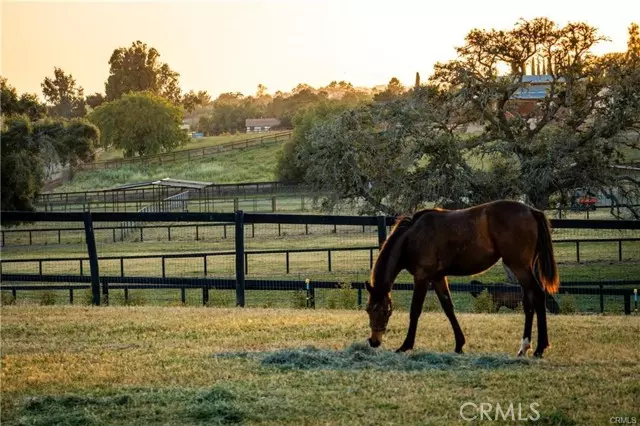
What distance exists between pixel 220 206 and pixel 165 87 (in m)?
97.4

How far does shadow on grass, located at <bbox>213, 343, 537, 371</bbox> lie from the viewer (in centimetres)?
921

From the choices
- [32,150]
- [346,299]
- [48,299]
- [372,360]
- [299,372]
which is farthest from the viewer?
[32,150]

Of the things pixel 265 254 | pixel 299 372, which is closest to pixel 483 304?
pixel 299 372

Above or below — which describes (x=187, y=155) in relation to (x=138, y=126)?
below

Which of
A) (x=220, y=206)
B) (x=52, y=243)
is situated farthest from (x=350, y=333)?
(x=220, y=206)

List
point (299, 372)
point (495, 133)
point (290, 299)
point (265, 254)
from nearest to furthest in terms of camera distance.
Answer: point (299, 372) → point (290, 299) → point (495, 133) → point (265, 254)

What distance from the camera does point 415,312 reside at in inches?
406

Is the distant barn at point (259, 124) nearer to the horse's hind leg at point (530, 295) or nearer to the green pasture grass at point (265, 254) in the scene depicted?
the green pasture grass at point (265, 254)

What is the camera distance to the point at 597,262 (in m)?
28.7

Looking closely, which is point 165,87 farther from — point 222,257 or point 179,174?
point 222,257

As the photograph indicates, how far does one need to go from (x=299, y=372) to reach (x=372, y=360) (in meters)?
0.84

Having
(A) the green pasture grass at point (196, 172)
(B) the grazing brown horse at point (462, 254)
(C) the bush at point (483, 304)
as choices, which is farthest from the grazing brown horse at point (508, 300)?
(A) the green pasture grass at point (196, 172)

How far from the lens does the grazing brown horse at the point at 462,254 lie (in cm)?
1010

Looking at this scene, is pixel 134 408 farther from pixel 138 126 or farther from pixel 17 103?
pixel 138 126
